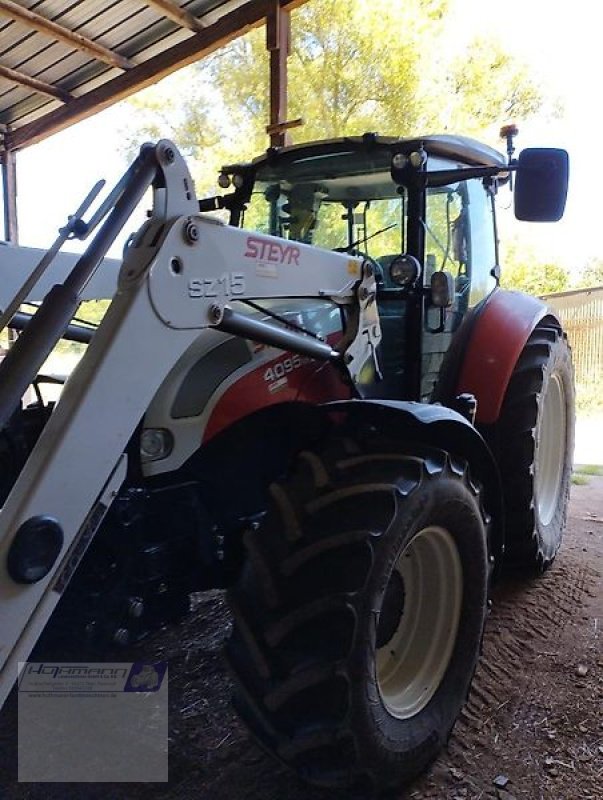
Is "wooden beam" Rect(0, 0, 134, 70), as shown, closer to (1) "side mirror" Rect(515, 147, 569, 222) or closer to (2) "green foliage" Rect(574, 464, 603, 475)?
(1) "side mirror" Rect(515, 147, 569, 222)

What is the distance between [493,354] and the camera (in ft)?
9.73

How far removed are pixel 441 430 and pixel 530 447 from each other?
3.51 feet

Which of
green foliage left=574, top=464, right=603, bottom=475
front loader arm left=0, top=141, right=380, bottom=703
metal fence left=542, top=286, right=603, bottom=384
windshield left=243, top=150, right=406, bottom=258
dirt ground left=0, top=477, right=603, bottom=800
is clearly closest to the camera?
front loader arm left=0, top=141, right=380, bottom=703

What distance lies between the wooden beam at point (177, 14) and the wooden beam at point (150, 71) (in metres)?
0.08

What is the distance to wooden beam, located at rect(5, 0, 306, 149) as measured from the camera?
17.8 feet

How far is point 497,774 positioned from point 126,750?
3.50 feet

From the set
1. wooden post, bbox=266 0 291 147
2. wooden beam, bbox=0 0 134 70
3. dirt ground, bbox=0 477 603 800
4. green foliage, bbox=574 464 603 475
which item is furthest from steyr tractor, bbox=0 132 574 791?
wooden beam, bbox=0 0 134 70

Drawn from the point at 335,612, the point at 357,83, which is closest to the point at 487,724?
the point at 335,612

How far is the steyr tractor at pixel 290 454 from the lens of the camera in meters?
1.49

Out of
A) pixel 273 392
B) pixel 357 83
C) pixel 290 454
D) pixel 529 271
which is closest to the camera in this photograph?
pixel 273 392

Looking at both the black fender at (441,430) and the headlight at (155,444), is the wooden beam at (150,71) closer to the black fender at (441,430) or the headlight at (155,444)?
the black fender at (441,430)

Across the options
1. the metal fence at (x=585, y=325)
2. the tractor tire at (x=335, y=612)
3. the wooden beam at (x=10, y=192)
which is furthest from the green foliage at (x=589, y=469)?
the wooden beam at (x=10, y=192)

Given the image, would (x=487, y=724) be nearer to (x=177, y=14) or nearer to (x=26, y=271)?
(x=26, y=271)

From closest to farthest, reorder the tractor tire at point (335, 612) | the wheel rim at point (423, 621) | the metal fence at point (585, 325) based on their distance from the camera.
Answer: the tractor tire at point (335, 612)
the wheel rim at point (423, 621)
the metal fence at point (585, 325)
